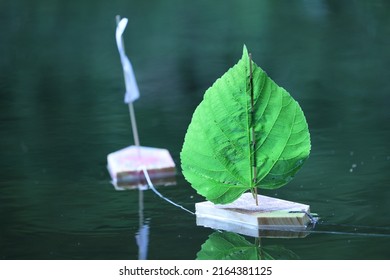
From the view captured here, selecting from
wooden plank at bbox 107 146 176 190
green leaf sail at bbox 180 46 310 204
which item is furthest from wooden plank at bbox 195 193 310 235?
wooden plank at bbox 107 146 176 190

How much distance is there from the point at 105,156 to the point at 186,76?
0.89m

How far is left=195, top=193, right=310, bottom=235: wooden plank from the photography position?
1.18m

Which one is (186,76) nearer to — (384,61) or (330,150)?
(384,61)

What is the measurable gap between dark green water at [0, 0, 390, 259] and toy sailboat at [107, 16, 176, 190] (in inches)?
1.3

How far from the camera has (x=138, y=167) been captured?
5.16 feet

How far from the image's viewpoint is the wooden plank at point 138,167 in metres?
1.52

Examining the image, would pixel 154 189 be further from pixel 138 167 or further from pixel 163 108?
pixel 163 108

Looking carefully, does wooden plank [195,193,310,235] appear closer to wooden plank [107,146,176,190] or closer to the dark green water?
the dark green water

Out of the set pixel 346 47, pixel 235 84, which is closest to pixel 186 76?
pixel 346 47

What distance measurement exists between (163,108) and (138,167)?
621 millimetres

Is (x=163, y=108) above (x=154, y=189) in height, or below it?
above

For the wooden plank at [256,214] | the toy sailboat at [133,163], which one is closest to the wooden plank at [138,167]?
the toy sailboat at [133,163]

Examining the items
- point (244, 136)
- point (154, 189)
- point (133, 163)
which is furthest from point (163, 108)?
point (244, 136)

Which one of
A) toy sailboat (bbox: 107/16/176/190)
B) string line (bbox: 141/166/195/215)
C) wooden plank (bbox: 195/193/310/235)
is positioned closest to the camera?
wooden plank (bbox: 195/193/310/235)
